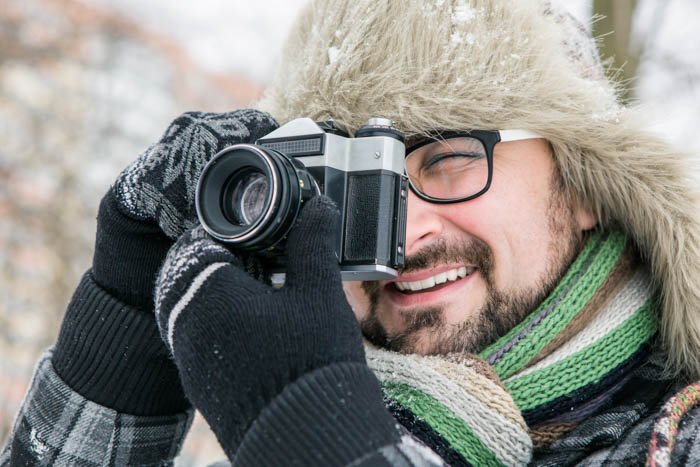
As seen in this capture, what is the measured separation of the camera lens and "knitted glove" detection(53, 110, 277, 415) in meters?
0.20

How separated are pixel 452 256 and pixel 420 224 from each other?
9cm

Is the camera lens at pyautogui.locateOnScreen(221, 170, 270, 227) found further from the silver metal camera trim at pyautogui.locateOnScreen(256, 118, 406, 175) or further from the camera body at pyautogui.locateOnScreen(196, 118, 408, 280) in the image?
the silver metal camera trim at pyautogui.locateOnScreen(256, 118, 406, 175)

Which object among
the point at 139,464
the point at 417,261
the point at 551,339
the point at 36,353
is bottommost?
the point at 36,353

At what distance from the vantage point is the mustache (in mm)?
1369

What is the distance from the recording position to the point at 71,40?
212 inches

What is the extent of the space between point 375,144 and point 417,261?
0.25 metres

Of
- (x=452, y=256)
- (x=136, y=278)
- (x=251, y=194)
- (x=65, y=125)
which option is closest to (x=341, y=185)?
(x=251, y=194)

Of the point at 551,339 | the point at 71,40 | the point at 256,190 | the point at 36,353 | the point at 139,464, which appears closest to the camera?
the point at 256,190

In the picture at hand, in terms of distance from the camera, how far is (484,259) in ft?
4.57

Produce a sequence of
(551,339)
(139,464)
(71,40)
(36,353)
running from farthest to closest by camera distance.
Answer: (71,40) → (36,353) → (139,464) → (551,339)

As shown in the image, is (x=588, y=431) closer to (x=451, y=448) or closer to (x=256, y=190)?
(x=451, y=448)

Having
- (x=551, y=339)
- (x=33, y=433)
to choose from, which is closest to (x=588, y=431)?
(x=551, y=339)

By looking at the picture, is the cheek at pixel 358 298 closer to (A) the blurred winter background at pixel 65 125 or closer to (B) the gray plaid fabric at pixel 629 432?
(B) the gray plaid fabric at pixel 629 432

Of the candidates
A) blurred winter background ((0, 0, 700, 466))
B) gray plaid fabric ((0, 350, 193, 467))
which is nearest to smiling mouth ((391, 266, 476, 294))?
gray plaid fabric ((0, 350, 193, 467))
